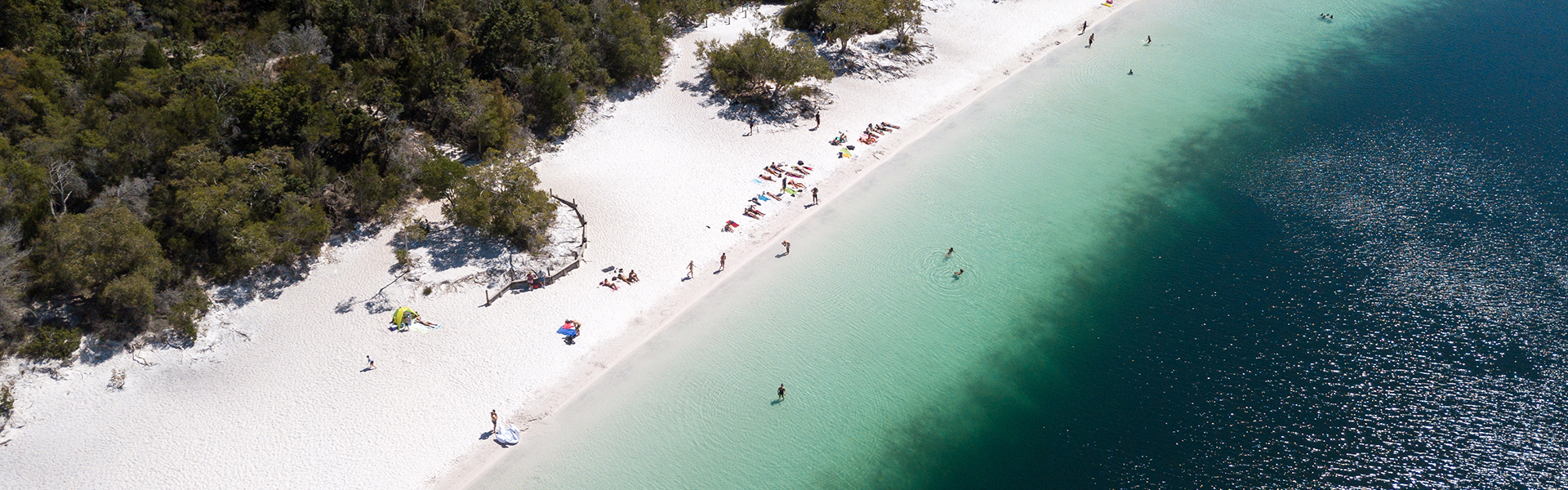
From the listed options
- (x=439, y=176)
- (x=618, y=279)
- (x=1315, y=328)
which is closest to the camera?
(x=1315, y=328)

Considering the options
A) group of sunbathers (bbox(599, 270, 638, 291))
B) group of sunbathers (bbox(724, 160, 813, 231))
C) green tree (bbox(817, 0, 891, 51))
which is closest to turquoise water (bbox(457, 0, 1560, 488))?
group of sunbathers (bbox(724, 160, 813, 231))

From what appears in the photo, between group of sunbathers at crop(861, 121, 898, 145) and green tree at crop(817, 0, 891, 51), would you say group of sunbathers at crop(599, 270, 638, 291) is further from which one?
green tree at crop(817, 0, 891, 51)

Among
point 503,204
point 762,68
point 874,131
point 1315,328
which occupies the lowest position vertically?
point 1315,328

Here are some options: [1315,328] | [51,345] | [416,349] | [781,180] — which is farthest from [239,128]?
[1315,328]

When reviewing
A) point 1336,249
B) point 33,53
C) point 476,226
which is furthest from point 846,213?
point 33,53

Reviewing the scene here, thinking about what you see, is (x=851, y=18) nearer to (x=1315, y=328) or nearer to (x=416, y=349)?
(x=1315, y=328)
